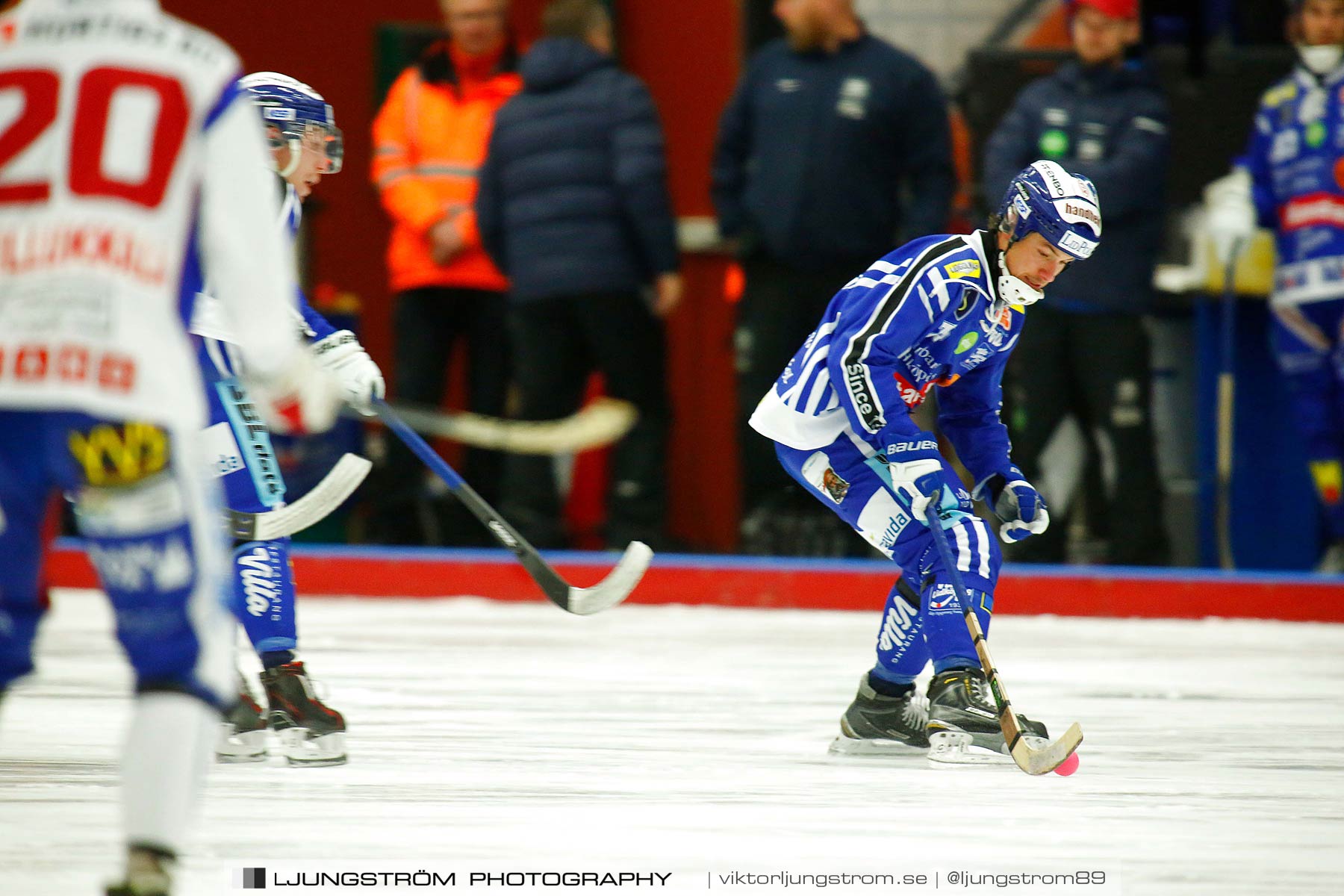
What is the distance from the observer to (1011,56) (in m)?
5.68

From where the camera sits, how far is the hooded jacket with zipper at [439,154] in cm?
542

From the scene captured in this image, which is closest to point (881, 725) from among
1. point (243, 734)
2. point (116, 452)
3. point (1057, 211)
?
point (1057, 211)

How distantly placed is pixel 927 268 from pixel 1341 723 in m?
1.28

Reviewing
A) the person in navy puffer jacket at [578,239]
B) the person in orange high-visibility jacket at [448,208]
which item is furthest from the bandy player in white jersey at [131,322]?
the person in orange high-visibility jacket at [448,208]

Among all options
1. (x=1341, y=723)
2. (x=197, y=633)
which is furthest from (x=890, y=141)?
(x=197, y=633)

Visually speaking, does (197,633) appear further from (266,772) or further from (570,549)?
(570,549)

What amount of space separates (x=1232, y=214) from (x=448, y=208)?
2231 millimetres

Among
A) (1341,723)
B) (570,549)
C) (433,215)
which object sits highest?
(433,215)

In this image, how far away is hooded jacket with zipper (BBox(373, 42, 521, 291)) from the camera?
5.42 metres

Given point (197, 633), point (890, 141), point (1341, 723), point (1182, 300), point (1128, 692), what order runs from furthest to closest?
point (1182, 300), point (890, 141), point (1128, 692), point (1341, 723), point (197, 633)

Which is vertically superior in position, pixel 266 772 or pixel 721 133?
pixel 721 133

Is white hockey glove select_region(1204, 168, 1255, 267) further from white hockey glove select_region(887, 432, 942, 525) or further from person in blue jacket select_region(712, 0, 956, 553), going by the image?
white hockey glove select_region(887, 432, 942, 525)

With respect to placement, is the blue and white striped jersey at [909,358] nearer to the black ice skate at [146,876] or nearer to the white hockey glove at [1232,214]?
the black ice skate at [146,876]

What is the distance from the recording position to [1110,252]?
5117 mm
